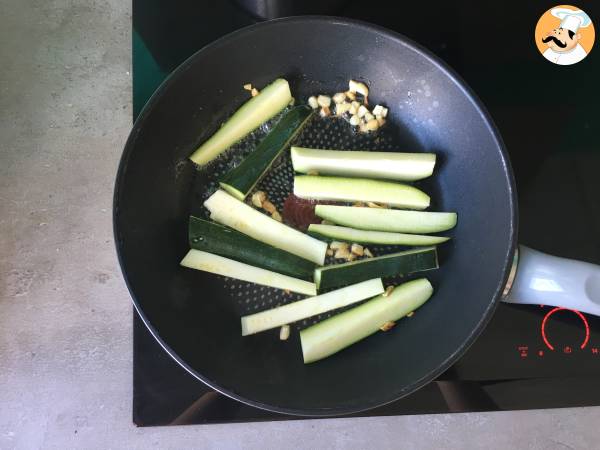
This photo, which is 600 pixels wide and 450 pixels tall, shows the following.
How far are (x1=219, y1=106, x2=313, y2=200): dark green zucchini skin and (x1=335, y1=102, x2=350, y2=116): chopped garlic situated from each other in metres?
0.09

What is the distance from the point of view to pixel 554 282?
3.48 feet

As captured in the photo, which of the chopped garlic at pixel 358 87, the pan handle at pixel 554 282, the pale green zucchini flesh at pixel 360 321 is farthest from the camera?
the chopped garlic at pixel 358 87

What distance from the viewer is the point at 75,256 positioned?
3.87 feet

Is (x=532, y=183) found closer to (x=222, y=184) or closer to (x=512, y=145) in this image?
(x=512, y=145)

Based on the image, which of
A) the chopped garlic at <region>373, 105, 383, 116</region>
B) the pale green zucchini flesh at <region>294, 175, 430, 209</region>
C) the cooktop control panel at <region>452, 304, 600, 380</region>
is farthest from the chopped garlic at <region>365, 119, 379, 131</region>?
the cooktop control panel at <region>452, 304, 600, 380</region>

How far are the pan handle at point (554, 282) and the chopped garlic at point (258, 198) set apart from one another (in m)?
0.57

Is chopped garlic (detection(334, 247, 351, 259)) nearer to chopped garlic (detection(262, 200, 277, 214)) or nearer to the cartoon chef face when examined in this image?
chopped garlic (detection(262, 200, 277, 214))

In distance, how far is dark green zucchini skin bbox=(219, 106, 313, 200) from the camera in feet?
3.91

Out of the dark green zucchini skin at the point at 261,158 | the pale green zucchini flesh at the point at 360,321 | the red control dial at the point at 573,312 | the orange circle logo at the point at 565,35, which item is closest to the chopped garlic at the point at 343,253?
the pale green zucchini flesh at the point at 360,321

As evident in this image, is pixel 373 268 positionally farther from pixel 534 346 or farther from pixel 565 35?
pixel 565 35

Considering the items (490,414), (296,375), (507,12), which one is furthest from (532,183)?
(296,375)

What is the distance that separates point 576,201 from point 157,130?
37.7 inches

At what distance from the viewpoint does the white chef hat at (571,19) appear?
1.28 meters

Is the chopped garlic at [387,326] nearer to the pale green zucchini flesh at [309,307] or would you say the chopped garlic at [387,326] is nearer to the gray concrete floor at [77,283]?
the pale green zucchini flesh at [309,307]
